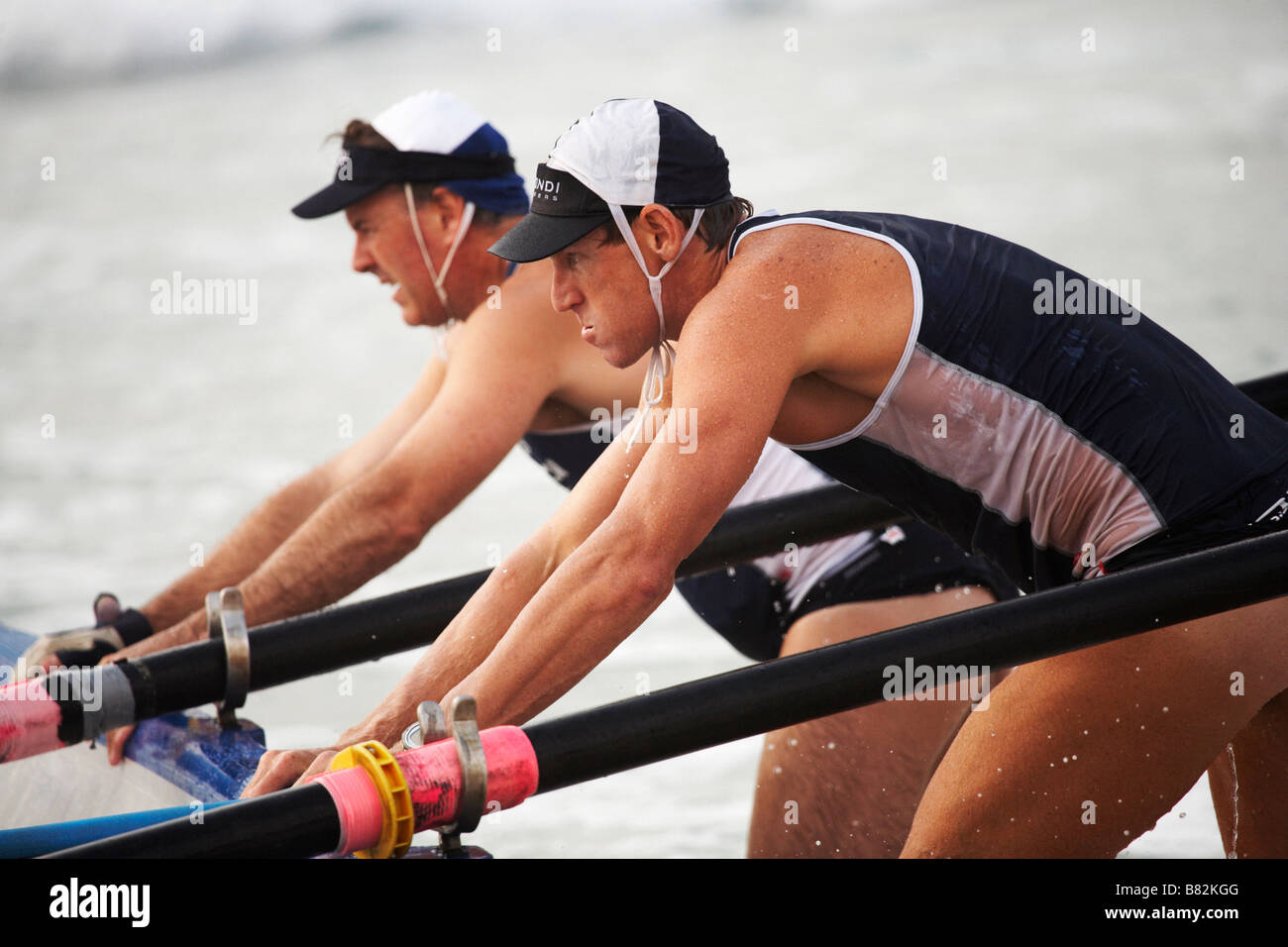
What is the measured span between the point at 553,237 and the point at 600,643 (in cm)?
53

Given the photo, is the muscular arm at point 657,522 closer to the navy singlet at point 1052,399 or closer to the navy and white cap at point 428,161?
the navy singlet at point 1052,399

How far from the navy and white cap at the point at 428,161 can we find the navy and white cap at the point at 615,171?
118 cm

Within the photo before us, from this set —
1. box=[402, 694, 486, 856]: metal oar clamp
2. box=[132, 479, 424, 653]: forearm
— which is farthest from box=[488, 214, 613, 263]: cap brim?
box=[132, 479, 424, 653]: forearm

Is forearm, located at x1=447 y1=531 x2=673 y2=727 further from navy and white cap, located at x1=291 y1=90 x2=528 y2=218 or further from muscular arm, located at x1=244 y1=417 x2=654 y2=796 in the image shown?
navy and white cap, located at x1=291 y1=90 x2=528 y2=218

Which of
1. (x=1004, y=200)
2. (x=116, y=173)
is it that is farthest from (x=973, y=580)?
(x=116, y=173)

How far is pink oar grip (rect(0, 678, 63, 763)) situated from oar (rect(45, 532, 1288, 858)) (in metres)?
0.61

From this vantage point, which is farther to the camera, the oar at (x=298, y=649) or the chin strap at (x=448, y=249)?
the chin strap at (x=448, y=249)

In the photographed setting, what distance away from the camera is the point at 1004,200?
9797 mm

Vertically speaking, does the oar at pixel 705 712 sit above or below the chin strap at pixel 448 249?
below

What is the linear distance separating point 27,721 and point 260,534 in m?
1.23

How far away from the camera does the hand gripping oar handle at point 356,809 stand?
168cm

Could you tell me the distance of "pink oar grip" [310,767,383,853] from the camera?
5.65 ft

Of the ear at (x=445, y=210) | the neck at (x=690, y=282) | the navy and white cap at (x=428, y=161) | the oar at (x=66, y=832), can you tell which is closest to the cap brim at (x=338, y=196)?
the navy and white cap at (x=428, y=161)

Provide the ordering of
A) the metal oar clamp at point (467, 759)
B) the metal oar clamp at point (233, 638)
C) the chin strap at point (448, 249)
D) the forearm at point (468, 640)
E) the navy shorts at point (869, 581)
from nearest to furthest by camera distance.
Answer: the metal oar clamp at point (467, 759), the forearm at point (468, 640), the metal oar clamp at point (233, 638), the navy shorts at point (869, 581), the chin strap at point (448, 249)
